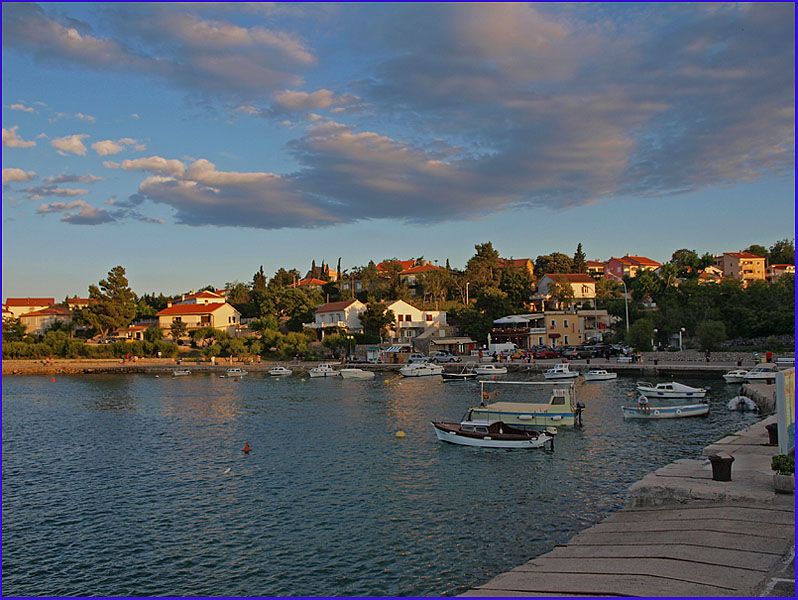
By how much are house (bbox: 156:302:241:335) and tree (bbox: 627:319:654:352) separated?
69175mm

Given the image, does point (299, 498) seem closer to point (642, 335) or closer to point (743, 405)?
point (743, 405)

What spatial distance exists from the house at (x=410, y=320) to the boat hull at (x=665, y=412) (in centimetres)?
6283

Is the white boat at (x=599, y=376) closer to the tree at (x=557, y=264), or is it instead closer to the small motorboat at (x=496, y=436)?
the small motorboat at (x=496, y=436)

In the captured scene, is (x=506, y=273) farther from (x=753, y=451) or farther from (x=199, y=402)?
(x=753, y=451)

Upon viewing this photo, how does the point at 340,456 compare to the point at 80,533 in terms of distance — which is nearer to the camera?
the point at 80,533

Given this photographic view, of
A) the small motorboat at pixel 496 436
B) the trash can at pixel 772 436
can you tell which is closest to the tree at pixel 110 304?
the small motorboat at pixel 496 436

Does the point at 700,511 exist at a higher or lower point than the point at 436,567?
higher

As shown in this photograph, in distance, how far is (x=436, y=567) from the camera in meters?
18.5

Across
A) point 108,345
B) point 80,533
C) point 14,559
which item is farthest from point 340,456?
point 108,345

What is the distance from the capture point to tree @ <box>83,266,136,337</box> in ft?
391

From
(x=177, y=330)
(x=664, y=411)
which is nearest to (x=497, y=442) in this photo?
(x=664, y=411)

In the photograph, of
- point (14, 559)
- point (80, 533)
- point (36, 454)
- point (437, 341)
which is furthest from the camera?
point (437, 341)

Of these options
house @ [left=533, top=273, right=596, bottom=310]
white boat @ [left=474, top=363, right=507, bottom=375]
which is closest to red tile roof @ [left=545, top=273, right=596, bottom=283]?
house @ [left=533, top=273, right=596, bottom=310]

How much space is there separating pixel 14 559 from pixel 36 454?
1875 cm
